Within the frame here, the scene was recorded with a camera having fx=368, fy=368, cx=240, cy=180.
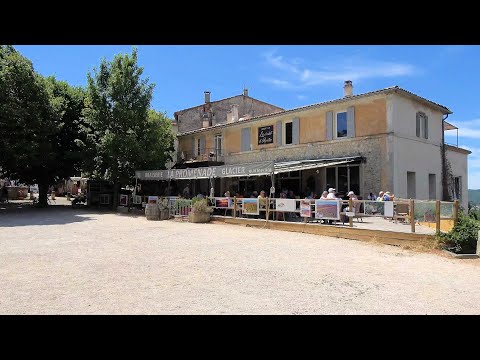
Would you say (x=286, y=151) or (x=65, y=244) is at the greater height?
(x=286, y=151)

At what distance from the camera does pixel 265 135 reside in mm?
22141

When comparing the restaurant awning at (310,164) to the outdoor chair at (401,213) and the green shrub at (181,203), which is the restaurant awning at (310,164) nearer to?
the green shrub at (181,203)

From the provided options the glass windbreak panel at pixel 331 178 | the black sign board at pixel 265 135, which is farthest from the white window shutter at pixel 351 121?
the black sign board at pixel 265 135

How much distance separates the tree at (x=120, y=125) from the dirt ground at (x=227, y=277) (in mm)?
11786

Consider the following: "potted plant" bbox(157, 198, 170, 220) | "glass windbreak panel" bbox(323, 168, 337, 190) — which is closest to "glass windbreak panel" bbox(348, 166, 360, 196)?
"glass windbreak panel" bbox(323, 168, 337, 190)

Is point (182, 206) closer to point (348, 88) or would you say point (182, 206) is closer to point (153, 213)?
point (153, 213)

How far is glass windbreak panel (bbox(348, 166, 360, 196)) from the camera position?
1753 cm

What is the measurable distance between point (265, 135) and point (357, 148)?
625 centimetres
